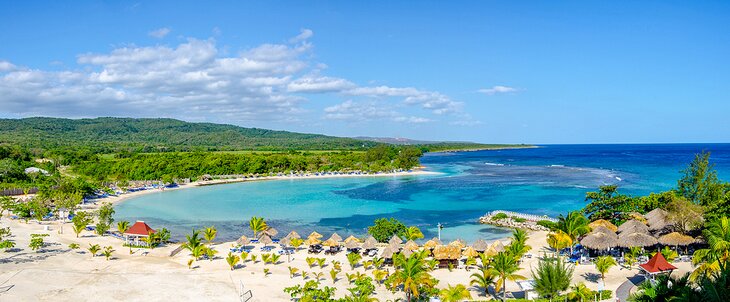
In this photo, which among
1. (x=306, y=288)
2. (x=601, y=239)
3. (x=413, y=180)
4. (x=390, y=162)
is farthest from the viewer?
(x=390, y=162)

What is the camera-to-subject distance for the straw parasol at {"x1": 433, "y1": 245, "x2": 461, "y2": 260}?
2597 cm

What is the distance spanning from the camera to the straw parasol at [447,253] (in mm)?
25969

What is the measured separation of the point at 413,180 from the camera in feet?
278

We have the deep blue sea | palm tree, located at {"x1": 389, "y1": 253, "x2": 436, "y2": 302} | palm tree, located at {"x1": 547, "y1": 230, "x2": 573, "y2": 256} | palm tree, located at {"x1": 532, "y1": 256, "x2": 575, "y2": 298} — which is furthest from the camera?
the deep blue sea

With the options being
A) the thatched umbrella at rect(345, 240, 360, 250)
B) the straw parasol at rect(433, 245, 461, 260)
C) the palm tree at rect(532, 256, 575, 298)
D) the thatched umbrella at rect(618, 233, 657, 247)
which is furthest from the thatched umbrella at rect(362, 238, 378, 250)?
the thatched umbrella at rect(618, 233, 657, 247)

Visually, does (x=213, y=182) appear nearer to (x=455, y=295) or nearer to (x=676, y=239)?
(x=455, y=295)

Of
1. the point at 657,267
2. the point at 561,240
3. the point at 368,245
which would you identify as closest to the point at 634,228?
the point at 561,240

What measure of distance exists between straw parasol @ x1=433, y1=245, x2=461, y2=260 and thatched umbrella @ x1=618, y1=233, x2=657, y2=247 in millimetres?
9173

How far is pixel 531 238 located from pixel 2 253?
34528mm

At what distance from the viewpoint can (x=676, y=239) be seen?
26.2 m

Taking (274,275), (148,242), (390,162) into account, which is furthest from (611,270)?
(390,162)

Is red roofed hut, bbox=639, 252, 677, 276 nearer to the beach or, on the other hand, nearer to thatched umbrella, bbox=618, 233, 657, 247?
the beach

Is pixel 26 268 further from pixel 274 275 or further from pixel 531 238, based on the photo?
pixel 531 238

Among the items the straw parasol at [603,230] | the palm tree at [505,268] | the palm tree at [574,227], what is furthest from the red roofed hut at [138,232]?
the straw parasol at [603,230]
